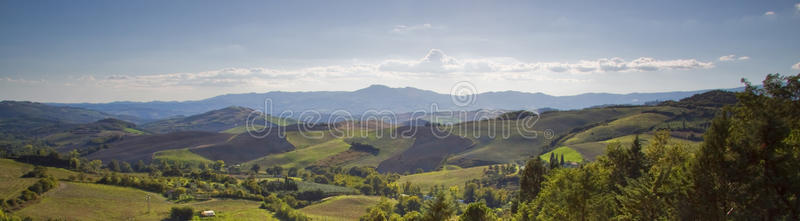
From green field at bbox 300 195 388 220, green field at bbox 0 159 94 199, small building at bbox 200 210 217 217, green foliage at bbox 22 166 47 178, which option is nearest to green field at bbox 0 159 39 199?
green field at bbox 0 159 94 199

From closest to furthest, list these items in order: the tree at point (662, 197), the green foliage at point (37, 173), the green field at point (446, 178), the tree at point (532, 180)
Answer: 1. the tree at point (662, 197)
2. the tree at point (532, 180)
3. the green foliage at point (37, 173)
4. the green field at point (446, 178)

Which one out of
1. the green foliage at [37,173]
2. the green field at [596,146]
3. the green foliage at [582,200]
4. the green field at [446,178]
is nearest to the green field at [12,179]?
the green foliage at [37,173]

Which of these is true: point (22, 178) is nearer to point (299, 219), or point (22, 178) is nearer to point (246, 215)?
point (246, 215)

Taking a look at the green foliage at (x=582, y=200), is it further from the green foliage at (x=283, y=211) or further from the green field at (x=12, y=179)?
the green field at (x=12, y=179)

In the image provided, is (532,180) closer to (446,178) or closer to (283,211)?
(283,211)

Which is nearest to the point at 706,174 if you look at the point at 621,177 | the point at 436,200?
the point at 436,200

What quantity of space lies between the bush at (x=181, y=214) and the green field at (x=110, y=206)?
155 cm

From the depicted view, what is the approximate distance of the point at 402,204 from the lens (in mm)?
117000

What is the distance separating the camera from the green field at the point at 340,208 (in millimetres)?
104125

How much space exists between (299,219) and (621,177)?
71586 mm

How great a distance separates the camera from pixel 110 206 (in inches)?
3287

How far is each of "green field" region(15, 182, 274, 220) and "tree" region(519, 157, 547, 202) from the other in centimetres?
6087

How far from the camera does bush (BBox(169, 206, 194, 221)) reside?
82.6m

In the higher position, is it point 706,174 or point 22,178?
point 706,174
